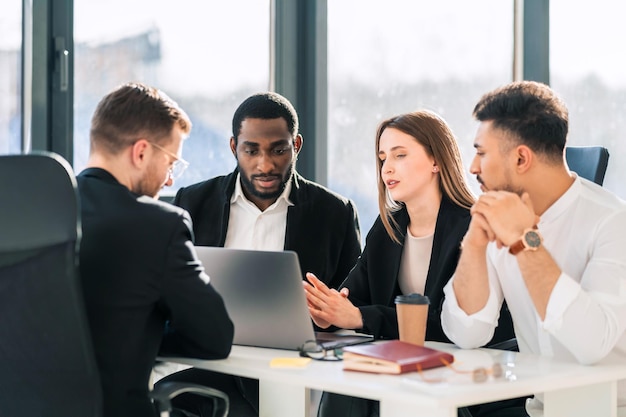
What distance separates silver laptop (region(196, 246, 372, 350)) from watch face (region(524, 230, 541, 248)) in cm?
56

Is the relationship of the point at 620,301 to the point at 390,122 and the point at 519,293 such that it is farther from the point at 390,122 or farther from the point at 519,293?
the point at 390,122

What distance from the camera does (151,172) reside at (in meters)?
2.28

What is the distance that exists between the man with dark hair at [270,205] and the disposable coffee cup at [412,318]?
0.93 metres

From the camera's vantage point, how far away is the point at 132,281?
2062 mm

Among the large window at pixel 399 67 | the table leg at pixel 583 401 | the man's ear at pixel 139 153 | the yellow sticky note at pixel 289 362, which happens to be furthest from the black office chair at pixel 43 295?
the large window at pixel 399 67

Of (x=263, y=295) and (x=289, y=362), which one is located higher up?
(x=263, y=295)

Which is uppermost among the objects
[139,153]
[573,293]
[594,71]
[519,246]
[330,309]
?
[594,71]

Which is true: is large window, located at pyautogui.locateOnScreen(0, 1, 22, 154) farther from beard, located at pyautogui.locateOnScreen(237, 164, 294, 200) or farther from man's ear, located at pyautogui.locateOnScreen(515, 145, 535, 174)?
man's ear, located at pyautogui.locateOnScreen(515, 145, 535, 174)

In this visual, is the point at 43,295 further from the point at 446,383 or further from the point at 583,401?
the point at 583,401

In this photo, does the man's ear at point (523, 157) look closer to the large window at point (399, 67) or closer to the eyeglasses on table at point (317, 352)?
the eyeglasses on table at point (317, 352)

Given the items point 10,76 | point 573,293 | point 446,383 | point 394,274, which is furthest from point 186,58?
point 446,383

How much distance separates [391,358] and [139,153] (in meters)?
0.78

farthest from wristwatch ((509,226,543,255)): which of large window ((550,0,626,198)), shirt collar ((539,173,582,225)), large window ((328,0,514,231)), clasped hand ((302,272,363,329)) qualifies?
large window ((328,0,514,231))

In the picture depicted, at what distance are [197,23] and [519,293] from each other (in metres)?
2.48
